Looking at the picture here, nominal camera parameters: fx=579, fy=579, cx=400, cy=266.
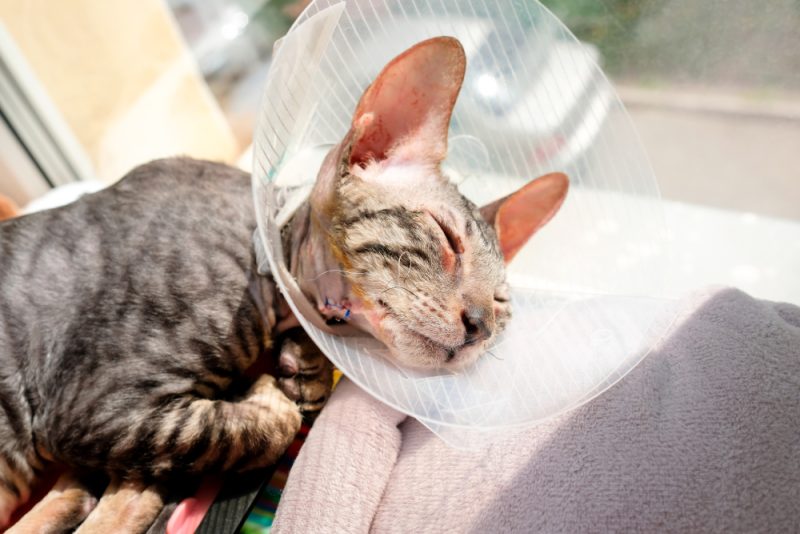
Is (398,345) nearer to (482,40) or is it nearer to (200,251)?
(200,251)

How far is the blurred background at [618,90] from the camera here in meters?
1.90

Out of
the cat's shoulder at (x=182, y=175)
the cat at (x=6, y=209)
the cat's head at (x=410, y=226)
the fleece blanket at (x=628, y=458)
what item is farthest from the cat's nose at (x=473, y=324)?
the cat at (x=6, y=209)

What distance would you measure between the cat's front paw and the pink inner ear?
1.64 feet

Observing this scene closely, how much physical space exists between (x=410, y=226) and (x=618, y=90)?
1.40 metres

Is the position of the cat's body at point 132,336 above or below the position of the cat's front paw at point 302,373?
above

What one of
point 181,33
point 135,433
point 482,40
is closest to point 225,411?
point 135,433

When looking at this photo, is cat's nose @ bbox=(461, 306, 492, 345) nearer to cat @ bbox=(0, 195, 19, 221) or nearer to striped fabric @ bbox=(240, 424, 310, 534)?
→ striped fabric @ bbox=(240, 424, 310, 534)

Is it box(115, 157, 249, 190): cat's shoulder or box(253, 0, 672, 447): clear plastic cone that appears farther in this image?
box(115, 157, 249, 190): cat's shoulder

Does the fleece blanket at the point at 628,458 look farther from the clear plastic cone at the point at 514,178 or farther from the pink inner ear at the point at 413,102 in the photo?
the pink inner ear at the point at 413,102

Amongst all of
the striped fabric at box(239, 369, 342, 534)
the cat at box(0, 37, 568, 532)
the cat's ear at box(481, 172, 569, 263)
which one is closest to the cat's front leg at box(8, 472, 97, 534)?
the cat at box(0, 37, 568, 532)

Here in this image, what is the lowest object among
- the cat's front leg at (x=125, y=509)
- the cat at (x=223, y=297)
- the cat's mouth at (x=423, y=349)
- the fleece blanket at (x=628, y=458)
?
the fleece blanket at (x=628, y=458)

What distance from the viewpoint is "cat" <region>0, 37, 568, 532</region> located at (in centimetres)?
115

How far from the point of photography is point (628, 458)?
109 centimetres

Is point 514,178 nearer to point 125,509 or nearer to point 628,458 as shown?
point 628,458
